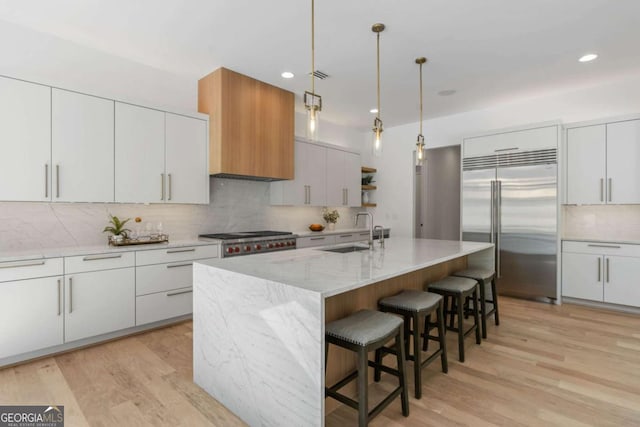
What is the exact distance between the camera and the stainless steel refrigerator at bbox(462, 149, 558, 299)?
13.7ft

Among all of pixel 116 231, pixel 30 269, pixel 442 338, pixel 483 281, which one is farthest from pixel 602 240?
pixel 30 269

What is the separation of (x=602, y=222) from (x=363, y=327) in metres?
4.30

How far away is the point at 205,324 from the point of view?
2.14 metres

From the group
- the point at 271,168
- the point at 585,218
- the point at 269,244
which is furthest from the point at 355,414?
the point at 585,218

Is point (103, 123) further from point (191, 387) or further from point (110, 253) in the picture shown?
point (191, 387)

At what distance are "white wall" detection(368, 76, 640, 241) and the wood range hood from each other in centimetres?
249

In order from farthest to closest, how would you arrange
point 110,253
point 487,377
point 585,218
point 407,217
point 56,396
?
point 407,217 < point 585,218 < point 110,253 < point 487,377 < point 56,396

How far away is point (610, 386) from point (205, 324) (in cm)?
278

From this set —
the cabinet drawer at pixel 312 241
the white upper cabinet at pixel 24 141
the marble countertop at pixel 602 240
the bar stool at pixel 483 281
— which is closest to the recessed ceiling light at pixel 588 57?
the marble countertop at pixel 602 240

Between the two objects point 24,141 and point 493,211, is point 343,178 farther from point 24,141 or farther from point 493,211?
point 24,141

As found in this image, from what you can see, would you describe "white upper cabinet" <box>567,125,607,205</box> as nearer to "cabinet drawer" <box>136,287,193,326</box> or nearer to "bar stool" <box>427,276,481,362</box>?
"bar stool" <box>427,276,481,362</box>

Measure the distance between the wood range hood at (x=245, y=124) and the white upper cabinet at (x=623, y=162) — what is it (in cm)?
396

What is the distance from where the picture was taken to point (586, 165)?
411 cm

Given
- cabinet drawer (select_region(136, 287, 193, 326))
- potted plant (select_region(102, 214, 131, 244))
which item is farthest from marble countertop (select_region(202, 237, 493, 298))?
potted plant (select_region(102, 214, 131, 244))
